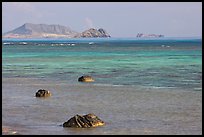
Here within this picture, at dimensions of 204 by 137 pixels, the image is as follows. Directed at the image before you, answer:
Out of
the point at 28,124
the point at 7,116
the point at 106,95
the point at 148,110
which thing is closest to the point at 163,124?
the point at 148,110

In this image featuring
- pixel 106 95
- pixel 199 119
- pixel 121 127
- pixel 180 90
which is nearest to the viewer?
pixel 121 127

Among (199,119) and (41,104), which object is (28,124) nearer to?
(41,104)

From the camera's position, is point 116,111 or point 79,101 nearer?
point 116,111

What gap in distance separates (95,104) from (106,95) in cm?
351

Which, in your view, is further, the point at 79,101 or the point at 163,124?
the point at 79,101

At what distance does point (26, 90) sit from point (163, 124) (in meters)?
14.9

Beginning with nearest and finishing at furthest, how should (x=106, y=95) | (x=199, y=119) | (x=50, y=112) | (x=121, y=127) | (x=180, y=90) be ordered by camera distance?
1. (x=121, y=127)
2. (x=199, y=119)
3. (x=50, y=112)
4. (x=106, y=95)
5. (x=180, y=90)

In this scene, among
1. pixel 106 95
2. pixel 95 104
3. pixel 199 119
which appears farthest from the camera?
pixel 106 95

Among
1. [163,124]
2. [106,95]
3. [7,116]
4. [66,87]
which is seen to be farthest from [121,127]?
[66,87]

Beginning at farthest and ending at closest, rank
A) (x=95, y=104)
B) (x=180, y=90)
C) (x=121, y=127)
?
(x=180, y=90) < (x=95, y=104) < (x=121, y=127)

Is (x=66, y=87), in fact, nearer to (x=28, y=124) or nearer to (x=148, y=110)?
(x=148, y=110)

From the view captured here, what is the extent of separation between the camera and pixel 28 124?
2053 cm

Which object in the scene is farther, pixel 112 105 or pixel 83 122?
pixel 112 105

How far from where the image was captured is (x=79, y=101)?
90.8 ft
